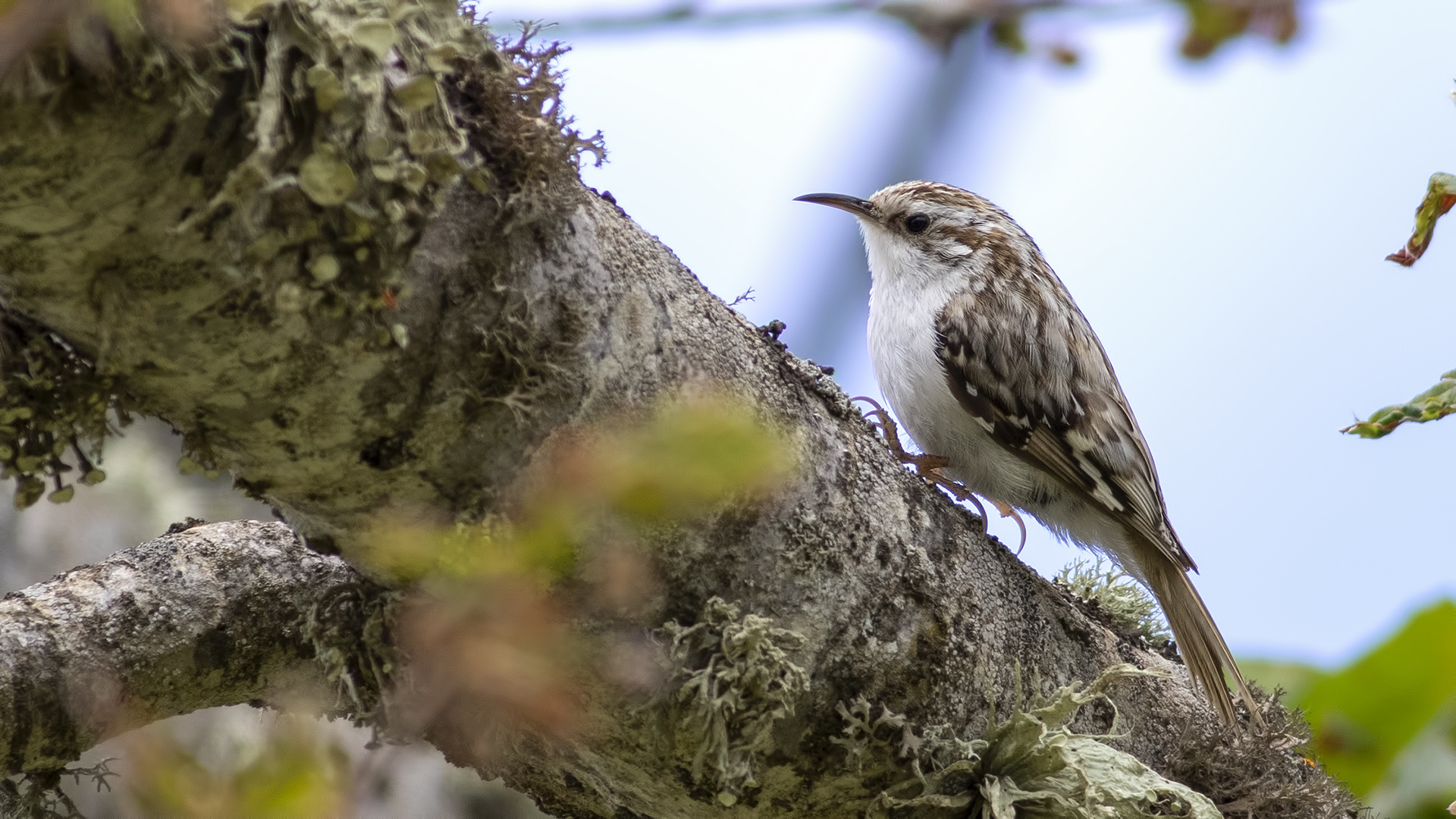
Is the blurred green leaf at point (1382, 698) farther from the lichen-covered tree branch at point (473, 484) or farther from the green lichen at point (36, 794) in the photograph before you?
the green lichen at point (36, 794)

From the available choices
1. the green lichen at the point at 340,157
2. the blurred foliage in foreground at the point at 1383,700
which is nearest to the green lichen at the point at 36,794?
the green lichen at the point at 340,157

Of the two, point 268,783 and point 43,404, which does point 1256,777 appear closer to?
point 268,783

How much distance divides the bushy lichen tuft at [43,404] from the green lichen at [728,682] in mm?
715

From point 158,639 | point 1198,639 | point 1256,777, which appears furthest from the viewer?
point 1198,639

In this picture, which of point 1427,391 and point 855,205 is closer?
point 1427,391

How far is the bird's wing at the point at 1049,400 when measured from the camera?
9.71ft

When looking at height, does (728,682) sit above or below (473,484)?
below

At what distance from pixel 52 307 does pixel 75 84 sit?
0.98 ft

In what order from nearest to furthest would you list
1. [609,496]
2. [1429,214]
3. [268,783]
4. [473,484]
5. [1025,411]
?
[268,783]
[609,496]
[473,484]
[1429,214]
[1025,411]

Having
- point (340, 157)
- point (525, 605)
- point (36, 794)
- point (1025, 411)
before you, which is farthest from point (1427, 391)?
point (36, 794)

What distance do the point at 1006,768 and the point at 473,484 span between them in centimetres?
91


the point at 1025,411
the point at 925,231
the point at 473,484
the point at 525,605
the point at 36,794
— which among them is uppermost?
the point at 925,231

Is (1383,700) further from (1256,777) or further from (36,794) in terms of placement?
(36,794)

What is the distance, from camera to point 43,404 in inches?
53.6
